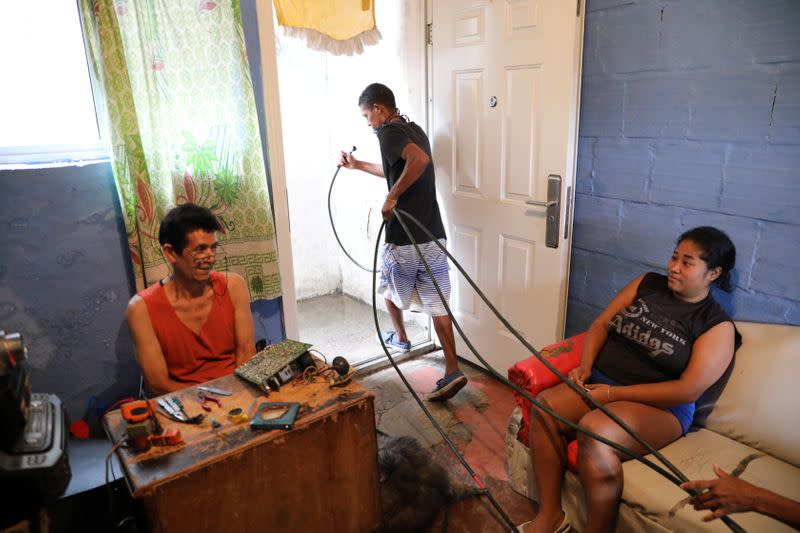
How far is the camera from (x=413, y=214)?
269cm

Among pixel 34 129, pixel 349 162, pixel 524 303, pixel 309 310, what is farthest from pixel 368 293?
pixel 34 129

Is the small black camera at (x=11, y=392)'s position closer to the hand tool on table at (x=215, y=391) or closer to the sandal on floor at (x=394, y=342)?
the hand tool on table at (x=215, y=391)

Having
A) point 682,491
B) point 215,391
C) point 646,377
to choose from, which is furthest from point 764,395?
point 215,391

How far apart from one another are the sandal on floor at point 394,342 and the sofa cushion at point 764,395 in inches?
69.4

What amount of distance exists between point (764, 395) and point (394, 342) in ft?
6.67

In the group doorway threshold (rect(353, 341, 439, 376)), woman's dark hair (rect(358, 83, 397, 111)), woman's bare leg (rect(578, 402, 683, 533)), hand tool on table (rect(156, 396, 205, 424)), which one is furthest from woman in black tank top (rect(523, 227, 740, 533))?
woman's dark hair (rect(358, 83, 397, 111))

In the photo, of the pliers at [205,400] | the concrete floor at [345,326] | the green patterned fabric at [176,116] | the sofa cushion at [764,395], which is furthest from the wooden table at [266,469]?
Answer: the concrete floor at [345,326]

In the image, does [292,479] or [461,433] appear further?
[461,433]

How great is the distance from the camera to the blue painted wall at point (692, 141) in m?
1.72

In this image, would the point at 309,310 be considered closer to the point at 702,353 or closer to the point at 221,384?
the point at 221,384

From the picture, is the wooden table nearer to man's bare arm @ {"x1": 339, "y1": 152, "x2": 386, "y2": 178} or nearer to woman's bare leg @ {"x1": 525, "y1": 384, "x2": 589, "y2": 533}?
woman's bare leg @ {"x1": 525, "y1": 384, "x2": 589, "y2": 533}

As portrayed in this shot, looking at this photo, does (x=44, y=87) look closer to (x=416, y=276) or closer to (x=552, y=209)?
(x=416, y=276)

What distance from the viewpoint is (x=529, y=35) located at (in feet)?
7.71

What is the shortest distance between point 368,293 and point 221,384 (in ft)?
7.96
